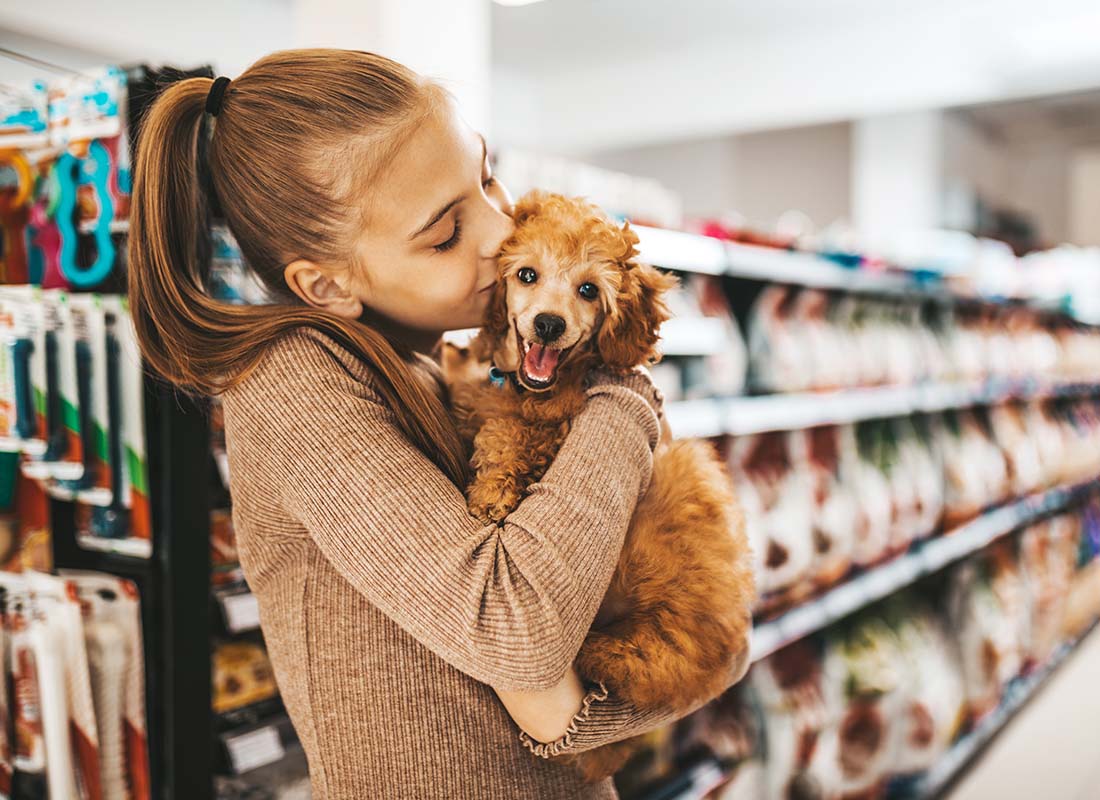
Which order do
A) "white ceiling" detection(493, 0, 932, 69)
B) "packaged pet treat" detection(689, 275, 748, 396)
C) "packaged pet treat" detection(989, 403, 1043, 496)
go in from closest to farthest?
"packaged pet treat" detection(689, 275, 748, 396), "packaged pet treat" detection(989, 403, 1043, 496), "white ceiling" detection(493, 0, 932, 69)

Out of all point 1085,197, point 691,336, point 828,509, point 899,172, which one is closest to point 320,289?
point 691,336

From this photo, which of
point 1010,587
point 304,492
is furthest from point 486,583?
point 1010,587

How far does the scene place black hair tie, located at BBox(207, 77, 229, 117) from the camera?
3.18 feet

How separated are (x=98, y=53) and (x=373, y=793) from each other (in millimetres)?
4090

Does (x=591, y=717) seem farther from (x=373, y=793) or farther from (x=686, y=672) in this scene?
(x=373, y=793)

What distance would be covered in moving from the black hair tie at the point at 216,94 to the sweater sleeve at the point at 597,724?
A: 735 mm

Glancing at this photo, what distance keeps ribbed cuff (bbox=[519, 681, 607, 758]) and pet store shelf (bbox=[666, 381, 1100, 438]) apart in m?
0.60

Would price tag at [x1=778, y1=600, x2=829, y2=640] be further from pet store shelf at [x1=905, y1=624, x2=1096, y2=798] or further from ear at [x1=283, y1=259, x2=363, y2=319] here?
ear at [x1=283, y1=259, x2=363, y2=319]

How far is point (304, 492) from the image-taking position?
0.88 meters

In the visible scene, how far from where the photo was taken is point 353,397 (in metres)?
0.91

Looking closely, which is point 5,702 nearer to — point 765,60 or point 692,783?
point 692,783

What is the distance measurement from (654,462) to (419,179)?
420 millimetres

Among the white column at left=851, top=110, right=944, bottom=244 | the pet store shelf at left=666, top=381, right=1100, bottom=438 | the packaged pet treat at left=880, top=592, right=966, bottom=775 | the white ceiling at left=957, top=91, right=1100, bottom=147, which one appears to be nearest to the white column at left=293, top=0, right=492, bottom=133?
the pet store shelf at left=666, top=381, right=1100, bottom=438

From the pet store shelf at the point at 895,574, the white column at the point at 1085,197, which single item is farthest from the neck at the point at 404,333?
the white column at the point at 1085,197
